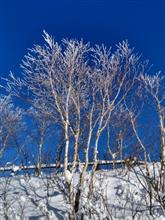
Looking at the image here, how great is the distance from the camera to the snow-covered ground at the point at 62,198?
39.7 ft

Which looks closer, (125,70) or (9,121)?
(125,70)

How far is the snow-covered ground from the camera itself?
12094 millimetres

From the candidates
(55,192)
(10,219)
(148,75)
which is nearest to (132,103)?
(148,75)

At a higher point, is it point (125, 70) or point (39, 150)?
point (125, 70)

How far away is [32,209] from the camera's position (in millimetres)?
13672

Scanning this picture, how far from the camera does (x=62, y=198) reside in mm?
14164

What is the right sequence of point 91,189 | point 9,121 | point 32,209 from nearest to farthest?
point 91,189, point 32,209, point 9,121

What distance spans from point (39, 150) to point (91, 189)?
A: 960cm

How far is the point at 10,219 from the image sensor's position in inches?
503

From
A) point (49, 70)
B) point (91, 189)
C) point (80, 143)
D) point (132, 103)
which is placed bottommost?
point (91, 189)

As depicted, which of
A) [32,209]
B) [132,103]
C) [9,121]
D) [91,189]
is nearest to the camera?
[91,189]

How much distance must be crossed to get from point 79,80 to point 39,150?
8.88 metres

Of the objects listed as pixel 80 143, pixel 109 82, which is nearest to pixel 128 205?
pixel 80 143

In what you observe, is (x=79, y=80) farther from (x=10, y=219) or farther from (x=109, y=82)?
(x=10, y=219)
